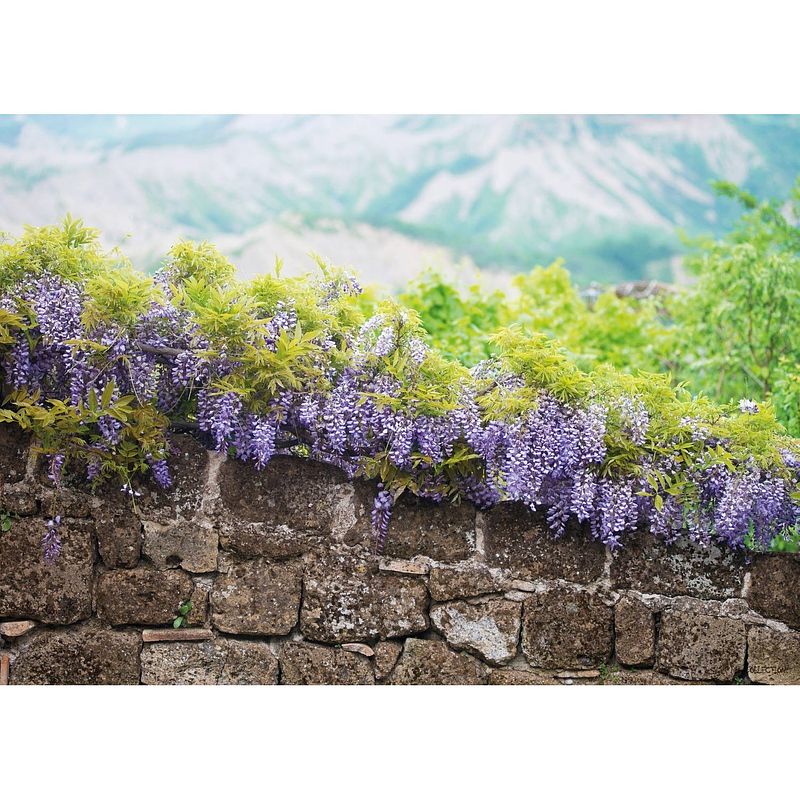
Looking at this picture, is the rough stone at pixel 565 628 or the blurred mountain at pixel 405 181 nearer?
the rough stone at pixel 565 628

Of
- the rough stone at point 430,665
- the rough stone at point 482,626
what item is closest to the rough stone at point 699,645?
the rough stone at point 482,626

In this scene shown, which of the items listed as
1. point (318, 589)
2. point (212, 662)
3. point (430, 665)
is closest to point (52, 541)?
point (212, 662)

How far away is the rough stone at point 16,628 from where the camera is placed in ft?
8.22

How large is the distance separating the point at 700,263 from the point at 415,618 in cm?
379

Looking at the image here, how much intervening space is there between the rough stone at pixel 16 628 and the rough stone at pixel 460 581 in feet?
3.79

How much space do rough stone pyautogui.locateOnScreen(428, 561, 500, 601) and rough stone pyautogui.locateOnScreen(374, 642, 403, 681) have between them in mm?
193

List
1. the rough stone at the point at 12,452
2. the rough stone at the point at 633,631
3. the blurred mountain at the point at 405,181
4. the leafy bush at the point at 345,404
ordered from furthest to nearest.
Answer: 1. the blurred mountain at the point at 405,181
2. the rough stone at the point at 633,631
3. the rough stone at the point at 12,452
4. the leafy bush at the point at 345,404

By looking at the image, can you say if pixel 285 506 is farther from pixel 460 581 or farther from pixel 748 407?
pixel 748 407

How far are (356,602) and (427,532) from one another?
0.29 meters

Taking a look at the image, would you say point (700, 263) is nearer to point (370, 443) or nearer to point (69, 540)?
point (370, 443)

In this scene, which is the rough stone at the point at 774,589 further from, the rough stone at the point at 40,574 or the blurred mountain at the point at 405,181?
the blurred mountain at the point at 405,181

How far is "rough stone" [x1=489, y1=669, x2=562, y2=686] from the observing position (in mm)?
2582

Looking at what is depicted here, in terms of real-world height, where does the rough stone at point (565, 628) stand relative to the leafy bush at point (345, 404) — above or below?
below

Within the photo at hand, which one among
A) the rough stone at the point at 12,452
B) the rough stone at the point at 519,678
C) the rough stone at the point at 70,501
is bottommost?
the rough stone at the point at 519,678
